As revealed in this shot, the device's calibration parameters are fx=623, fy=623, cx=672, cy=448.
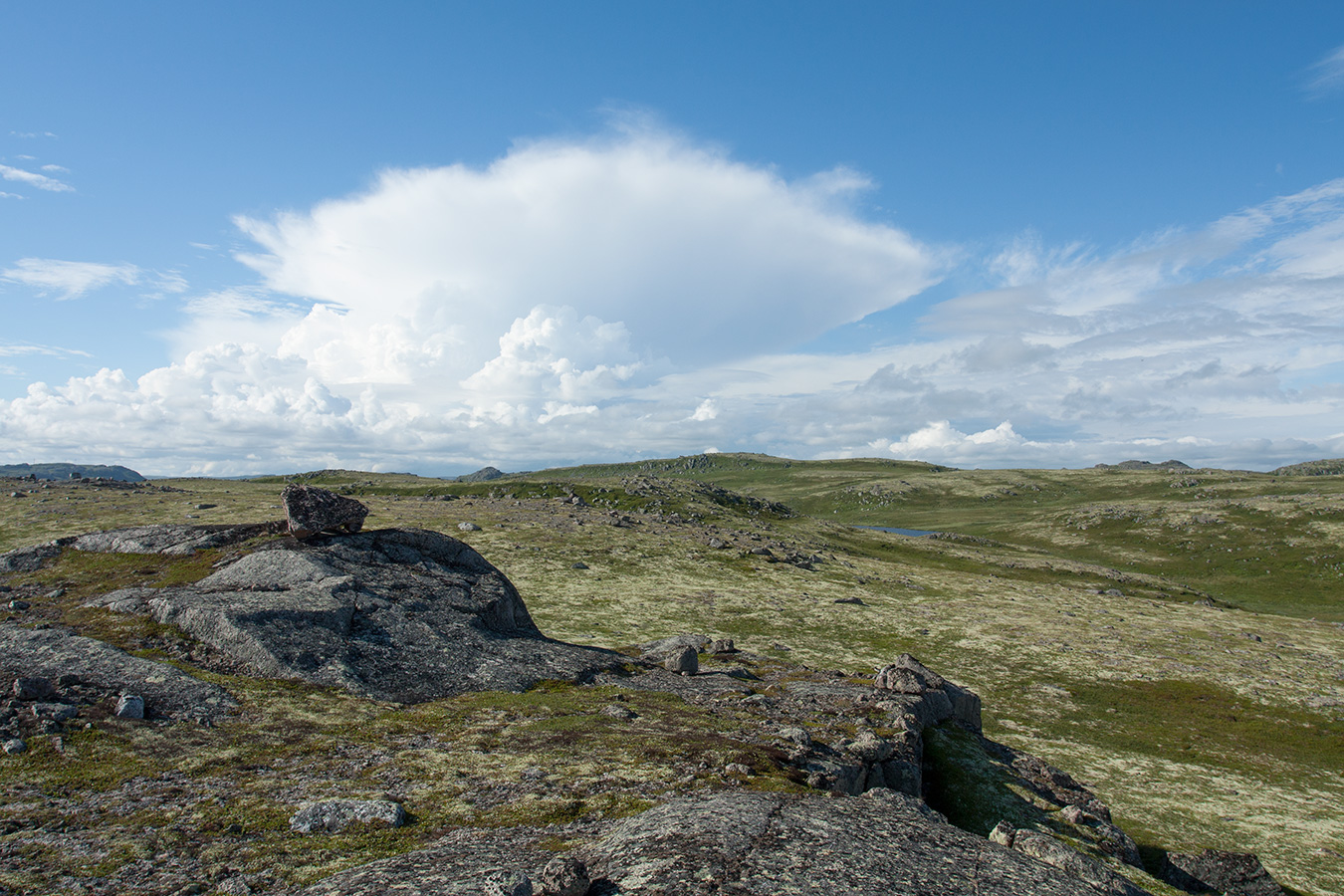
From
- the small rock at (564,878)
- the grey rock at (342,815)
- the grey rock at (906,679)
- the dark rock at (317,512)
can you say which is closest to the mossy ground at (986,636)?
the grey rock at (342,815)

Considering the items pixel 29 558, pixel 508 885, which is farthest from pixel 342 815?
pixel 29 558

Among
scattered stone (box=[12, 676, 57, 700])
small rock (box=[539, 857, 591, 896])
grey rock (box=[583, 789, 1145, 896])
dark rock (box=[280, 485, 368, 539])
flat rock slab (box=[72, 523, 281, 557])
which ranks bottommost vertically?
grey rock (box=[583, 789, 1145, 896])

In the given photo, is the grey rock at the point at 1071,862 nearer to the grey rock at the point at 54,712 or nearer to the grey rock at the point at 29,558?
the grey rock at the point at 54,712

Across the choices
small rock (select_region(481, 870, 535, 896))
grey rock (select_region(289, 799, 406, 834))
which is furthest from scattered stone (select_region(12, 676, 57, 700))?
small rock (select_region(481, 870, 535, 896))

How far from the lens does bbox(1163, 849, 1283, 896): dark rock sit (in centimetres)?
2603

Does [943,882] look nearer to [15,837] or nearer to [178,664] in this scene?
[15,837]

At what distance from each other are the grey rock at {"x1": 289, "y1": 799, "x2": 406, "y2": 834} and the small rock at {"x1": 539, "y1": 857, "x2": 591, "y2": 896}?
5.91m

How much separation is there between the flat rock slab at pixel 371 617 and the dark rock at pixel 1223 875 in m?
28.1

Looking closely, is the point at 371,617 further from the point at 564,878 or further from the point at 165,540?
the point at 564,878

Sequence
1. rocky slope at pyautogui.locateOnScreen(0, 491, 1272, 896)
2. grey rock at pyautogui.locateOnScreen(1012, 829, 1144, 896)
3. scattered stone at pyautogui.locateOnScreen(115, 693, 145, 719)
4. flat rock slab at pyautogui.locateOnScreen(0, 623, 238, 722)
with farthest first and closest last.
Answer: flat rock slab at pyautogui.locateOnScreen(0, 623, 238, 722)
scattered stone at pyautogui.locateOnScreen(115, 693, 145, 719)
grey rock at pyautogui.locateOnScreen(1012, 829, 1144, 896)
rocky slope at pyautogui.locateOnScreen(0, 491, 1272, 896)

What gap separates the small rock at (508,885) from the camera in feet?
41.9

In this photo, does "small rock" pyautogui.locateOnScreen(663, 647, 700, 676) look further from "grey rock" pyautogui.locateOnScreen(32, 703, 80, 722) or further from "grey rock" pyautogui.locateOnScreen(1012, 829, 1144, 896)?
"grey rock" pyautogui.locateOnScreen(32, 703, 80, 722)

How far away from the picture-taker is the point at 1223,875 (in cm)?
2664

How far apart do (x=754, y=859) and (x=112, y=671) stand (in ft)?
82.1
